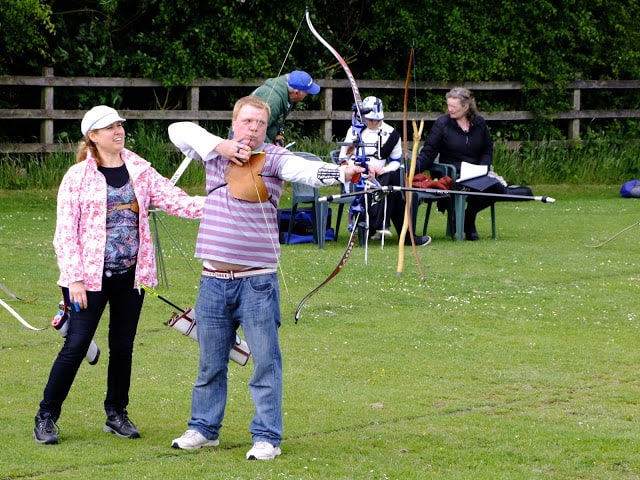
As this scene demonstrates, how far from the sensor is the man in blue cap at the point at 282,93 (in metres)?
10.8

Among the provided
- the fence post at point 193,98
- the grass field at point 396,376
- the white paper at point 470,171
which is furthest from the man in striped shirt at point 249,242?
the fence post at point 193,98

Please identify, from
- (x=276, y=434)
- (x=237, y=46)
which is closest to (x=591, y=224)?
(x=237, y=46)

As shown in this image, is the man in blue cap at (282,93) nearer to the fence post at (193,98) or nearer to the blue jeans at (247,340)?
the blue jeans at (247,340)

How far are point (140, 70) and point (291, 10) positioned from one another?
260 cm

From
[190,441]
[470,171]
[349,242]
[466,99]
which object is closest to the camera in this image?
[190,441]

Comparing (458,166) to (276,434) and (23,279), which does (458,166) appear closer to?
(23,279)

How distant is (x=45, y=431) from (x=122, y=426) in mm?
368

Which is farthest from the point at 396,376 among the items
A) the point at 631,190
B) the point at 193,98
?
the point at 631,190

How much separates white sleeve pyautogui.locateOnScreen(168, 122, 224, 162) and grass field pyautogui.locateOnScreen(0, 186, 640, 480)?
132 centimetres

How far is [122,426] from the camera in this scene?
5.82m

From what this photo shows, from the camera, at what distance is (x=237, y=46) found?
1942 centimetres

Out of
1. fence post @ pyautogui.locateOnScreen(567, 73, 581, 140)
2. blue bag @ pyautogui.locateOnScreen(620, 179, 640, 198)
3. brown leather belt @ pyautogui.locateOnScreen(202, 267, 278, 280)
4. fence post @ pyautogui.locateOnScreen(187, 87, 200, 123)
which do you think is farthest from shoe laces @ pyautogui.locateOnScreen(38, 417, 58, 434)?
fence post @ pyautogui.locateOnScreen(567, 73, 581, 140)

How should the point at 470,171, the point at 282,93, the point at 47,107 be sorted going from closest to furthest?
1. the point at 282,93
2. the point at 470,171
3. the point at 47,107

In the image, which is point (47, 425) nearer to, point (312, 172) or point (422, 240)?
point (312, 172)
